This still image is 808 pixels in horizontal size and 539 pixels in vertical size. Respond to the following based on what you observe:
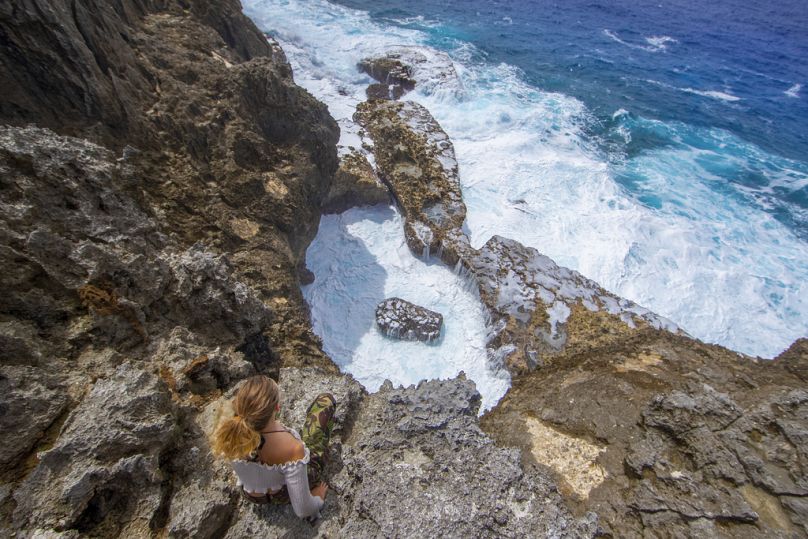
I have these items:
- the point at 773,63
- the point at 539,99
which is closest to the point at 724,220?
the point at 539,99

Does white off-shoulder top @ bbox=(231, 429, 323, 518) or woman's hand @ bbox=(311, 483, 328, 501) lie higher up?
white off-shoulder top @ bbox=(231, 429, 323, 518)

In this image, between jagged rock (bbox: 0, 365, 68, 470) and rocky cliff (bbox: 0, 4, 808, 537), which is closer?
jagged rock (bbox: 0, 365, 68, 470)

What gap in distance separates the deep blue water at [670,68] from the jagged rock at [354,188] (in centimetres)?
1235

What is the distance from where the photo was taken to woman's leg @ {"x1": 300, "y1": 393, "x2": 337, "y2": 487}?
4.48m

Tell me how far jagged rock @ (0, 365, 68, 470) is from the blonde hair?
2072 millimetres

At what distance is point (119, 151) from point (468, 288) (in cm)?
1032

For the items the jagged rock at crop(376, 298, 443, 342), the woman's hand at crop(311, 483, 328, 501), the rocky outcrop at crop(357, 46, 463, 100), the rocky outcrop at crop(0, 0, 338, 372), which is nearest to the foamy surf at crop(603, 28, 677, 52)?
the rocky outcrop at crop(357, 46, 463, 100)

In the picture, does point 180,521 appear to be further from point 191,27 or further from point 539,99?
point 539,99

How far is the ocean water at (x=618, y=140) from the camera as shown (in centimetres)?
1509

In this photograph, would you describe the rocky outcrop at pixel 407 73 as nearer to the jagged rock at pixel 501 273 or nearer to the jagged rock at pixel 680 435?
the jagged rock at pixel 501 273

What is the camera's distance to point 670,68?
108 feet

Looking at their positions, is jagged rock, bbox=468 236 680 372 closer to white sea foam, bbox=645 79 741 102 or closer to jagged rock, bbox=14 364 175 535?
jagged rock, bbox=14 364 175 535

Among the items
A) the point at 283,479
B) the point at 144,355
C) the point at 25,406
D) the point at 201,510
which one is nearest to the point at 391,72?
the point at 144,355

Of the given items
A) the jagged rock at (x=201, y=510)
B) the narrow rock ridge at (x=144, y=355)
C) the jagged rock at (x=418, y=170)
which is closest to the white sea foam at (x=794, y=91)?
the jagged rock at (x=418, y=170)
